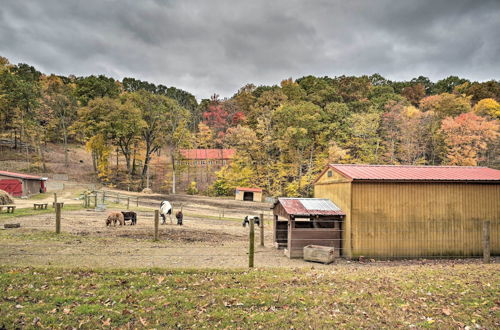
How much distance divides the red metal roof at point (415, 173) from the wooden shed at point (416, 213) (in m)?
0.05

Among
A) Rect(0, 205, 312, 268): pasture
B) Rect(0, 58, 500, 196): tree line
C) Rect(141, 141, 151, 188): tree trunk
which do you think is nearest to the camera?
Rect(0, 205, 312, 268): pasture

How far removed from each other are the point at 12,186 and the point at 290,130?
1348 inches

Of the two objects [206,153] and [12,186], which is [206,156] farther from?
[12,186]

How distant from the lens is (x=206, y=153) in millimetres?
59062

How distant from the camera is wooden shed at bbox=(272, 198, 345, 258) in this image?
1449cm

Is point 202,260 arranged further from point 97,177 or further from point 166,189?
point 97,177

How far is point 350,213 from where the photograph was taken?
14750mm

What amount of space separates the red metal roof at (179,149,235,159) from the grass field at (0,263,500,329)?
47.3 metres

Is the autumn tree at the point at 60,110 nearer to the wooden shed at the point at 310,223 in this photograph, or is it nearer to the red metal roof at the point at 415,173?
the wooden shed at the point at 310,223

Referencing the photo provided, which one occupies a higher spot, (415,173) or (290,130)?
A: (290,130)

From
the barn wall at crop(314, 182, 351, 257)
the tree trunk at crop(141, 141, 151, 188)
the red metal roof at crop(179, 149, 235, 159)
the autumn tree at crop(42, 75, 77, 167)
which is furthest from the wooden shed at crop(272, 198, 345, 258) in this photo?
the autumn tree at crop(42, 75, 77, 167)

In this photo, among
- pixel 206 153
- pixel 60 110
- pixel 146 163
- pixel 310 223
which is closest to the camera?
pixel 310 223

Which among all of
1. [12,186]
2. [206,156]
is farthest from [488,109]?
[12,186]

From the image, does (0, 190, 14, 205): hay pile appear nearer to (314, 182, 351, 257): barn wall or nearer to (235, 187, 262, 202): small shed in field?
→ (314, 182, 351, 257): barn wall
